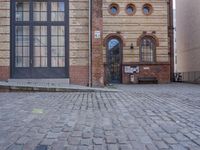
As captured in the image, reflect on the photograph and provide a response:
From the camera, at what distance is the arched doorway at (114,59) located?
27697 mm

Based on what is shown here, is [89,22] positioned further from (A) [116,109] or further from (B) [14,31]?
(A) [116,109]

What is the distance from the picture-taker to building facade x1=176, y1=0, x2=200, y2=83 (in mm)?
29891

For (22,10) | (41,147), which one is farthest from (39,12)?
(41,147)

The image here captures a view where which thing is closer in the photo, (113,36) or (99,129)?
(99,129)

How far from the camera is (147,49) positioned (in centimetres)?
2758

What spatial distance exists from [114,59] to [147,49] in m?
3.06

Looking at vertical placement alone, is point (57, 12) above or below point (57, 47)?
above

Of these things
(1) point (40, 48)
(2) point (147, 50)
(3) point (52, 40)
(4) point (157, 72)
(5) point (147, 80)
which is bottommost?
(5) point (147, 80)

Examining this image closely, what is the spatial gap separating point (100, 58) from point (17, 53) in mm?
4224

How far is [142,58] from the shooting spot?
27.5 m

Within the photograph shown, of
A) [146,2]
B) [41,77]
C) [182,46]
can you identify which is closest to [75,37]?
[41,77]

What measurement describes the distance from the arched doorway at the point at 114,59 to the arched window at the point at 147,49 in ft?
6.41

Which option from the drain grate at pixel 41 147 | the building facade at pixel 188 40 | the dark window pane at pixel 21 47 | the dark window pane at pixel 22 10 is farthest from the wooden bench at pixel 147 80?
the drain grate at pixel 41 147

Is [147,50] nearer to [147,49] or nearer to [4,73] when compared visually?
[147,49]
